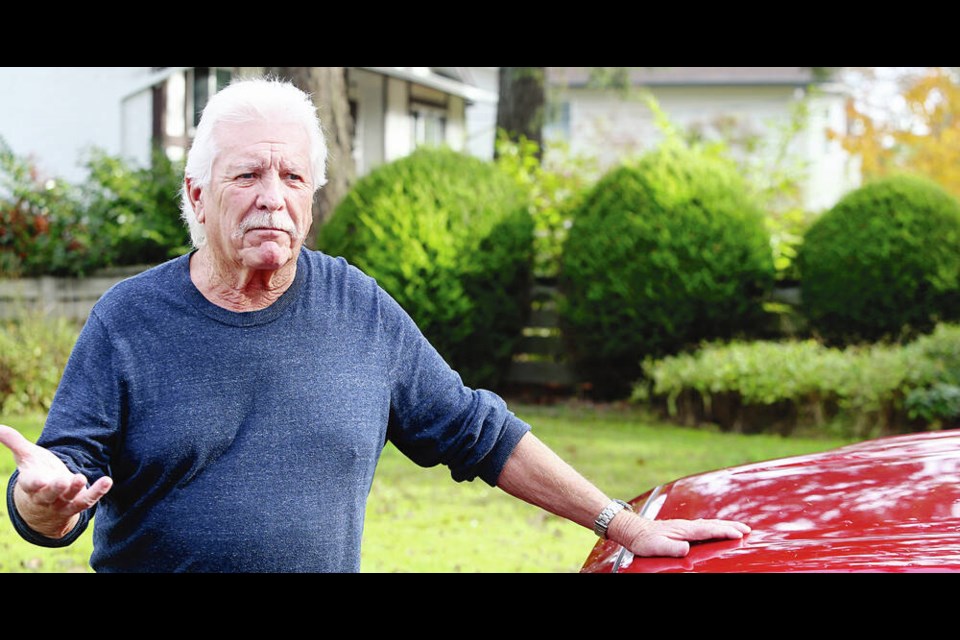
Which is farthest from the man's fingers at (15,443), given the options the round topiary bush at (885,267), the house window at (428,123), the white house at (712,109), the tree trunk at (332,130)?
the white house at (712,109)

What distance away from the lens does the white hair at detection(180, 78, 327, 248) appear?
92.0 inches

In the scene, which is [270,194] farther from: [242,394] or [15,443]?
[15,443]

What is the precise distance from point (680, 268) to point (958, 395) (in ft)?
9.12

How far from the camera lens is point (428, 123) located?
23.1m

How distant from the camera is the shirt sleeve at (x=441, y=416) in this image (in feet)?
8.34

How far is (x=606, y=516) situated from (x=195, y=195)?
47.0 inches

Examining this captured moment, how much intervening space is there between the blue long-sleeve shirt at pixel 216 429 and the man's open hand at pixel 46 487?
0.08 m

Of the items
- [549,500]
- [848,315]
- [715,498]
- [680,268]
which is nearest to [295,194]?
[549,500]

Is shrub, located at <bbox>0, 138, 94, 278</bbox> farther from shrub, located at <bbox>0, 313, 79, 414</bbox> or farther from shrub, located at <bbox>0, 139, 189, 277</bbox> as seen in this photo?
shrub, located at <bbox>0, 313, 79, 414</bbox>

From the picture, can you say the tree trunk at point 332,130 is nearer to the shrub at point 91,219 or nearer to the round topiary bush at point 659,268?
the shrub at point 91,219

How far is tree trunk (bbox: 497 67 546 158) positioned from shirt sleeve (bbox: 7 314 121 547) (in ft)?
42.8

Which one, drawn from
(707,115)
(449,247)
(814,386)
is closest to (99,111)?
(449,247)

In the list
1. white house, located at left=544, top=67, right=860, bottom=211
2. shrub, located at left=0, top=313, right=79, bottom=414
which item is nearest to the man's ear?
shrub, located at left=0, top=313, right=79, bottom=414

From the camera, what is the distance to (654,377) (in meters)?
9.58
